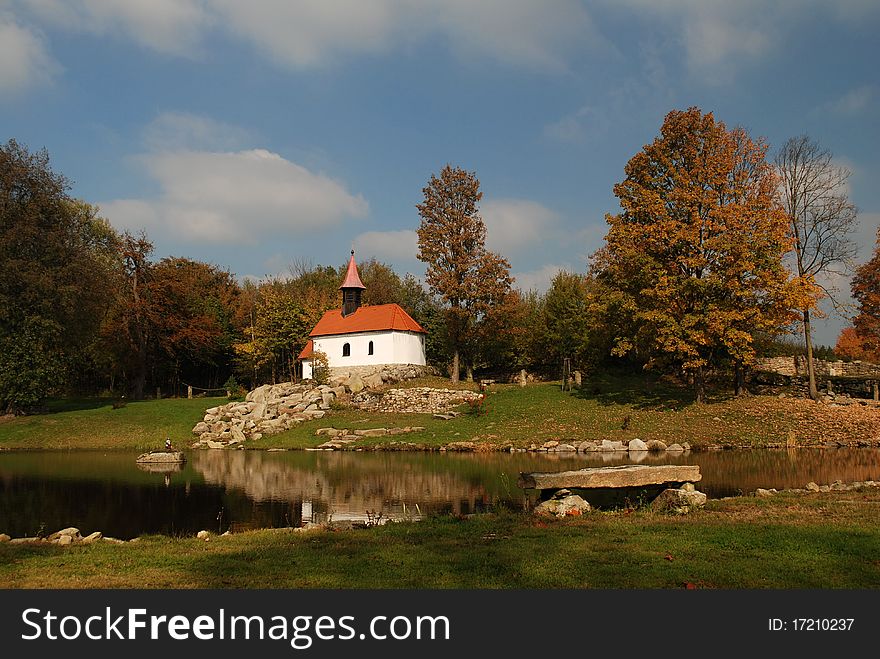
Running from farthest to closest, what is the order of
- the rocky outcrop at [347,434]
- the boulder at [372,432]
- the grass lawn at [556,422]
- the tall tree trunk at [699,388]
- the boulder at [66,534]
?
the tall tree trunk at [699,388], the boulder at [372,432], the rocky outcrop at [347,434], the grass lawn at [556,422], the boulder at [66,534]

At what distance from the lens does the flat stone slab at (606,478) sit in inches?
571

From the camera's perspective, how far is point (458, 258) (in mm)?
48688

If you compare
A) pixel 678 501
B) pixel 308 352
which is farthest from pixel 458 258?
pixel 678 501

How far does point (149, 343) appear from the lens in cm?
5656

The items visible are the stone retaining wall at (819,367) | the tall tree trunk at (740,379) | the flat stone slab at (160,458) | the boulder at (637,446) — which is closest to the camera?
the flat stone slab at (160,458)

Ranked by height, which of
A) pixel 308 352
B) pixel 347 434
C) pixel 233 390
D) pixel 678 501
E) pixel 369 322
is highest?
pixel 369 322

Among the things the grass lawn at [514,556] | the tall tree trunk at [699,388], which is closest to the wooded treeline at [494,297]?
the tall tree trunk at [699,388]

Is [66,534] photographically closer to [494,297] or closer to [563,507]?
[563,507]

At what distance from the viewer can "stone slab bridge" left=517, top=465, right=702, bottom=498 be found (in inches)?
571

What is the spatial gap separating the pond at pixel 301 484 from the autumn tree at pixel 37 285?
13.1 metres

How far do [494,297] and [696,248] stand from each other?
16856 mm

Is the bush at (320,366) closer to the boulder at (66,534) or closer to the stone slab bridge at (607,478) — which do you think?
the boulder at (66,534)

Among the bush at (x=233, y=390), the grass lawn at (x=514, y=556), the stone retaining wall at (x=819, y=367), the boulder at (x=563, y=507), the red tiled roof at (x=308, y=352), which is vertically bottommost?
the boulder at (x=563, y=507)

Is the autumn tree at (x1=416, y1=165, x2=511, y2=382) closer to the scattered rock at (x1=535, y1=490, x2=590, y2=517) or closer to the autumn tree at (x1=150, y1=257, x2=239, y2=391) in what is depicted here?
the autumn tree at (x1=150, y1=257, x2=239, y2=391)
